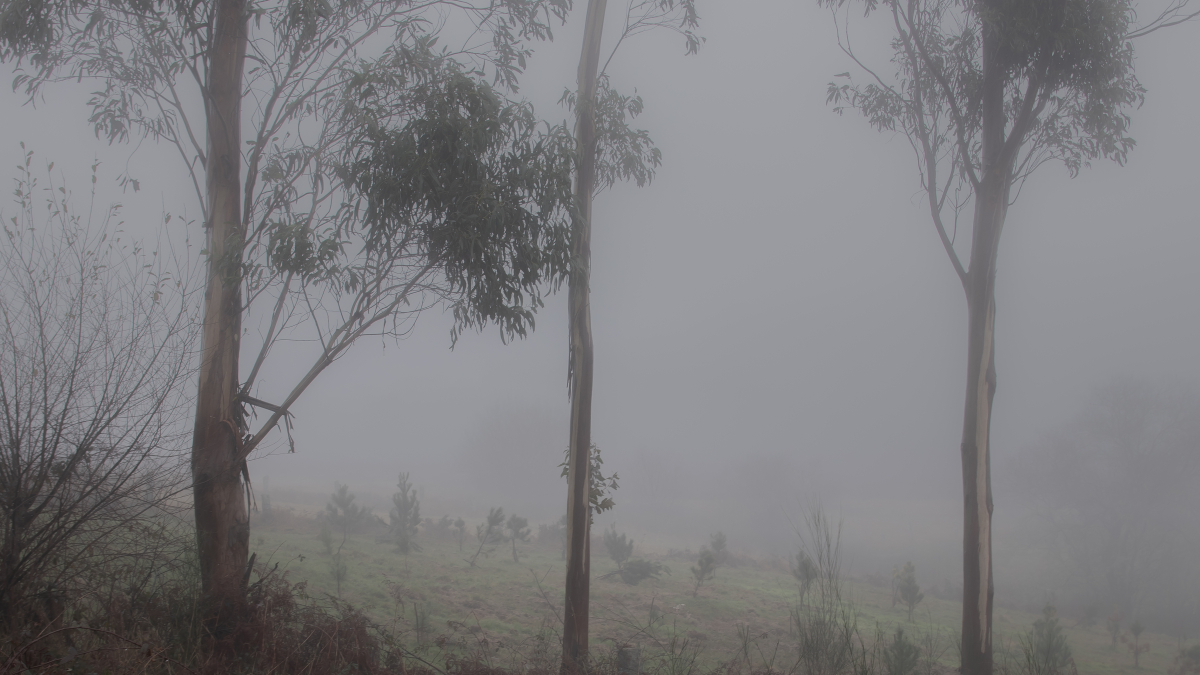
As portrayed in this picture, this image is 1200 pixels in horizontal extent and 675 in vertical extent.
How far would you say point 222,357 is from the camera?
15.2ft

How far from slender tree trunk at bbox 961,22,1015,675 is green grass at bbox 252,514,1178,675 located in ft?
4.09

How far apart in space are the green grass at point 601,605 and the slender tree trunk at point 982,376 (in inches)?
49.1

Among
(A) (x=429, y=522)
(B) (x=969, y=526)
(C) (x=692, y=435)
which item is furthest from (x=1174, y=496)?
(C) (x=692, y=435)

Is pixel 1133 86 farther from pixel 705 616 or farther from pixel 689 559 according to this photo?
pixel 689 559

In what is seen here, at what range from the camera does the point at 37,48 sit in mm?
5145

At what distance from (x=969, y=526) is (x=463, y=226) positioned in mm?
5341

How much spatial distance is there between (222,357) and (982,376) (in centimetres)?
676

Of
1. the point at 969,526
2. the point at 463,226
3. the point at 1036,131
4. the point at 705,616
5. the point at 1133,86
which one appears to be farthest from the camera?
the point at 705,616

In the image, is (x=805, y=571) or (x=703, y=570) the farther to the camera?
(x=703, y=570)

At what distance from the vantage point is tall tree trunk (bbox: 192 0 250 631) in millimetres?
4289

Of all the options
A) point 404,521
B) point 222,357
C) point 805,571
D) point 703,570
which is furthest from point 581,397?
point 404,521

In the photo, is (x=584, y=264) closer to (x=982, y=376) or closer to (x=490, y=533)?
(x=982, y=376)

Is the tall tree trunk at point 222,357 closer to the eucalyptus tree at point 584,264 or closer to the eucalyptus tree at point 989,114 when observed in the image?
the eucalyptus tree at point 584,264

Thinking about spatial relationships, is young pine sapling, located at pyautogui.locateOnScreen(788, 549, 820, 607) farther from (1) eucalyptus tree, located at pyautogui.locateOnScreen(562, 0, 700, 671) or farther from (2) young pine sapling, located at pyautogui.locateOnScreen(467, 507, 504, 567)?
(2) young pine sapling, located at pyautogui.locateOnScreen(467, 507, 504, 567)
